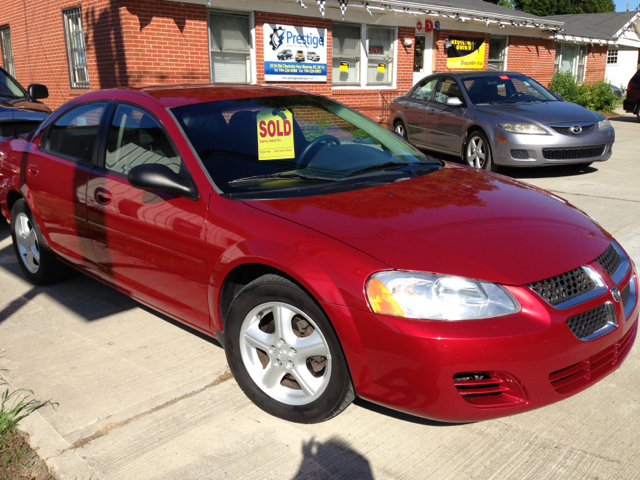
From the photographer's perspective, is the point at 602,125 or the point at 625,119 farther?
the point at 625,119

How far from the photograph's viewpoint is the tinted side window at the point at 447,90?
9.85 meters

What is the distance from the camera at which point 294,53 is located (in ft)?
43.7

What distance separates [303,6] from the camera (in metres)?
12.1

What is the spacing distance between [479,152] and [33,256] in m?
6.66

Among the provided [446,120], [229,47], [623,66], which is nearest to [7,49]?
[229,47]

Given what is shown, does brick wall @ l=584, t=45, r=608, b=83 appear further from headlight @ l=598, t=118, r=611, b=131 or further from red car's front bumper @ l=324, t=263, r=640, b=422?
red car's front bumper @ l=324, t=263, r=640, b=422

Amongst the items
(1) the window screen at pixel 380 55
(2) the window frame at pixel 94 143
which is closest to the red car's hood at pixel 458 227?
→ (2) the window frame at pixel 94 143

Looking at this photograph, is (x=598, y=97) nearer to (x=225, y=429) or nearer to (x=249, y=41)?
(x=249, y=41)

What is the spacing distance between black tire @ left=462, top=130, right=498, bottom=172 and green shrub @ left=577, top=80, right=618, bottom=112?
13.1 m

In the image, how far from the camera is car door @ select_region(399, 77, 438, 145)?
10.5 meters

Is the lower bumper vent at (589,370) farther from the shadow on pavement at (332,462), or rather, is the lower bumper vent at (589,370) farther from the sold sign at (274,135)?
the sold sign at (274,135)

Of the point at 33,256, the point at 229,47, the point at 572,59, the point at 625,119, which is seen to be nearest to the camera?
the point at 33,256

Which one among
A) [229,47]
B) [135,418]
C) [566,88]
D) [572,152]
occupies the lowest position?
[135,418]

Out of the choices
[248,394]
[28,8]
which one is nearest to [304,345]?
[248,394]
